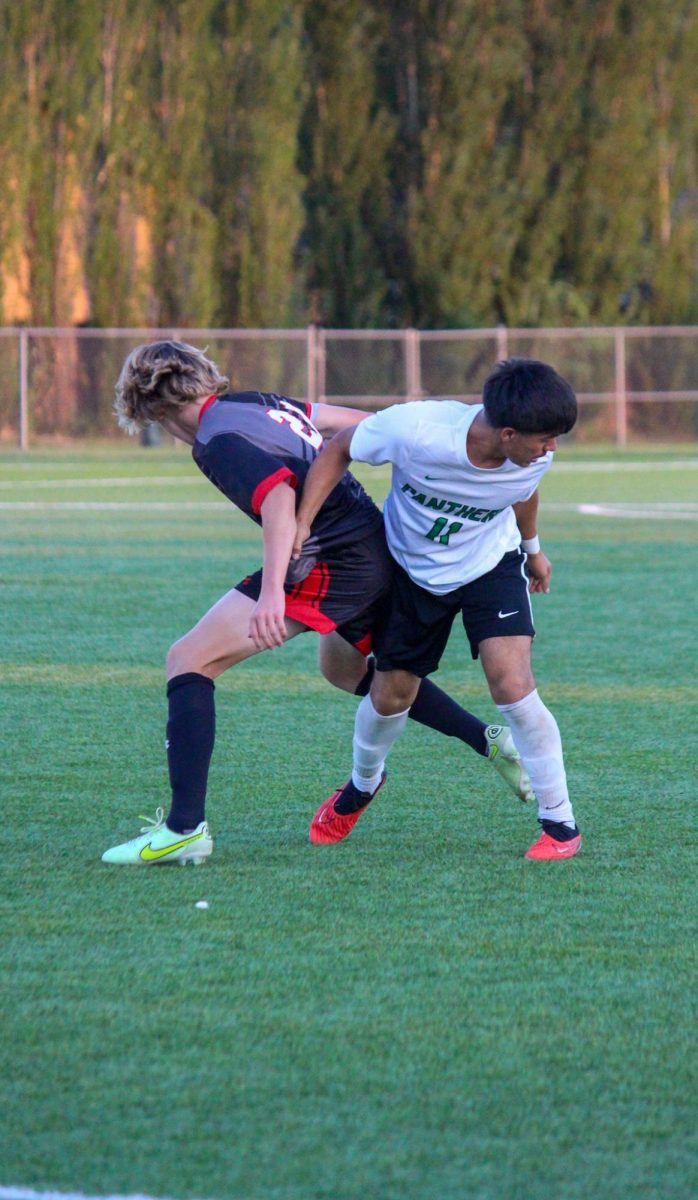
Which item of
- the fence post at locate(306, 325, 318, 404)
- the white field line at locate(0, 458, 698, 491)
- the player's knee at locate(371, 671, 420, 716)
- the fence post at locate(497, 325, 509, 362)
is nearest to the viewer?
the player's knee at locate(371, 671, 420, 716)

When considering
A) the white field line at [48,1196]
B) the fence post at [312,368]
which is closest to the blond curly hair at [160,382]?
the white field line at [48,1196]

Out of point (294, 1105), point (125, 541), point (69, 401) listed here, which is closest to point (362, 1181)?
point (294, 1105)

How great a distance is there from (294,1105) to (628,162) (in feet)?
111

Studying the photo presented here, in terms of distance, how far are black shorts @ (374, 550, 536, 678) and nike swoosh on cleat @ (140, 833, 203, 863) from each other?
747 millimetres

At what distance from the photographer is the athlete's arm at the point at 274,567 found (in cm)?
455

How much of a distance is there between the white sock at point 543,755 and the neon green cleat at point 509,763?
0.47 metres

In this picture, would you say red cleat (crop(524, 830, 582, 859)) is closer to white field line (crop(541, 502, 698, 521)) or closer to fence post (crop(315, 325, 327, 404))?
white field line (crop(541, 502, 698, 521))

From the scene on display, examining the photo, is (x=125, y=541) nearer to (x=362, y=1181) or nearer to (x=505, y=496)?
(x=505, y=496)

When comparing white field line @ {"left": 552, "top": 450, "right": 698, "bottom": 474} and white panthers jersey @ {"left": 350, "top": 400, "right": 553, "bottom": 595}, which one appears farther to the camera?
white field line @ {"left": 552, "top": 450, "right": 698, "bottom": 474}

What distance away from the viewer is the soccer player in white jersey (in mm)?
4578

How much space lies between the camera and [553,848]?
4844 millimetres

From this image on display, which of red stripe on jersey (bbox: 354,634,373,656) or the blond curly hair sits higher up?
the blond curly hair

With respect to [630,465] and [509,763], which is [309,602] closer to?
[509,763]

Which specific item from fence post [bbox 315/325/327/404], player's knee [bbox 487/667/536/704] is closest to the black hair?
player's knee [bbox 487/667/536/704]
